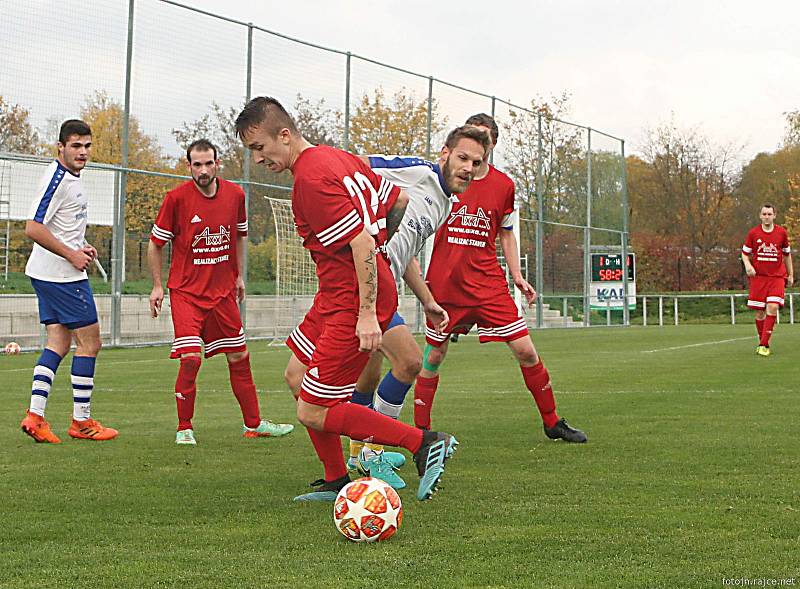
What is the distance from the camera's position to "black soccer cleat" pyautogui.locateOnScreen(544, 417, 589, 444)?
6.62 m

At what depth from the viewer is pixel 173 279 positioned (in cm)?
726

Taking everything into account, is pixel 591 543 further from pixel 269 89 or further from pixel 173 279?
pixel 269 89

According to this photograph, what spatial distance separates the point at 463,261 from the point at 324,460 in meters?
2.62

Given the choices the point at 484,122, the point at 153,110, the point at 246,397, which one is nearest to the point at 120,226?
the point at 153,110

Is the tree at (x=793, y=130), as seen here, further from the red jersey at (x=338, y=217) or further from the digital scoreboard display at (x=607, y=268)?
the red jersey at (x=338, y=217)

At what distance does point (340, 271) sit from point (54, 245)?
313cm

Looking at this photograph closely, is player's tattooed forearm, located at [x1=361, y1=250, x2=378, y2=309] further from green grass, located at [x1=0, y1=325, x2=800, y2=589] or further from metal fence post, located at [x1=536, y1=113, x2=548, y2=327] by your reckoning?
metal fence post, located at [x1=536, y1=113, x2=548, y2=327]

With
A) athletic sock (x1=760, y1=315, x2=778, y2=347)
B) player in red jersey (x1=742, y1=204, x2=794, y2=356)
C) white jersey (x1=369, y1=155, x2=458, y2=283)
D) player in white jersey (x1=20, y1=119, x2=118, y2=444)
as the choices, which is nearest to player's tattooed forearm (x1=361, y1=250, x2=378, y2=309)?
white jersey (x1=369, y1=155, x2=458, y2=283)

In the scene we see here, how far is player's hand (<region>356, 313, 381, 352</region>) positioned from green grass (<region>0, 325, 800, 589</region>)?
73 cm

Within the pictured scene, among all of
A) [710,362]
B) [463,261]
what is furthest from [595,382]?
[463,261]

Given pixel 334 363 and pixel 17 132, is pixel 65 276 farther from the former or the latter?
pixel 17 132

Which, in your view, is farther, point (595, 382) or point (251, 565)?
point (595, 382)

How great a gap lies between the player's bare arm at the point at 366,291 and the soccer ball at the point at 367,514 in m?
0.58

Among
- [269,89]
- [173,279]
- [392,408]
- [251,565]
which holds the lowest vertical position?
[251,565]
